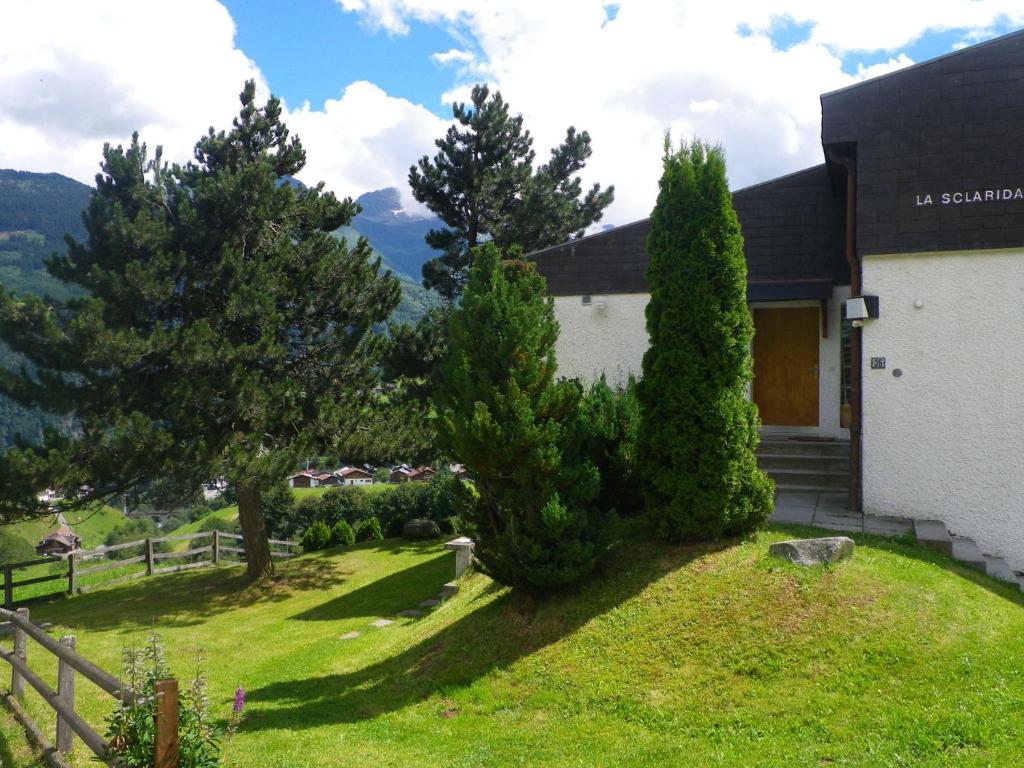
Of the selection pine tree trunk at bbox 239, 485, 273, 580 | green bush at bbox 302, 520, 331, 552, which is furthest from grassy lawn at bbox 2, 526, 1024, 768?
green bush at bbox 302, 520, 331, 552

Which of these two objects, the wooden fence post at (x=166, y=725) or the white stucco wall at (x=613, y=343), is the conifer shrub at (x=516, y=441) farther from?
the white stucco wall at (x=613, y=343)

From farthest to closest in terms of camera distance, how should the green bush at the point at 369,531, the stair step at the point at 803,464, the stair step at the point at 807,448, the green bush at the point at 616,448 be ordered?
the green bush at the point at 369,531
the stair step at the point at 807,448
the stair step at the point at 803,464
the green bush at the point at 616,448

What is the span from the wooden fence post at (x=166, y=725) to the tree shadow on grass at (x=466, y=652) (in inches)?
94.6

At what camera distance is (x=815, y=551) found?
6594 mm

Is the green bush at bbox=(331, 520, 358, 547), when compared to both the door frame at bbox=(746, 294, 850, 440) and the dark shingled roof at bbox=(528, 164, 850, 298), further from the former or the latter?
the door frame at bbox=(746, 294, 850, 440)

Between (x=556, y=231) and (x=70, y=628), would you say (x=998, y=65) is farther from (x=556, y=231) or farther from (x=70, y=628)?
(x=70, y=628)

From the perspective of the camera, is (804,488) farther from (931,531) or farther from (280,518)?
(280,518)

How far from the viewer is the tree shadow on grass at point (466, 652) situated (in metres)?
6.51

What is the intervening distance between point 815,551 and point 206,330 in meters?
10.7

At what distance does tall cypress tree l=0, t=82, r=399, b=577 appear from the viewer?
12.6m

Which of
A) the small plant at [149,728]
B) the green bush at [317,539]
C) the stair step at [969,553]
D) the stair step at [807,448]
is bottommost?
the green bush at [317,539]

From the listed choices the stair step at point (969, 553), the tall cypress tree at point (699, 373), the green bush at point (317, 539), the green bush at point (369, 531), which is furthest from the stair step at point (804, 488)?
the green bush at point (317, 539)

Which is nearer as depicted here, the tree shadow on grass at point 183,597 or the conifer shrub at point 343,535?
the tree shadow on grass at point 183,597

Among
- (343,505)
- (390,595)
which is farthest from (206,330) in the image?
(343,505)
